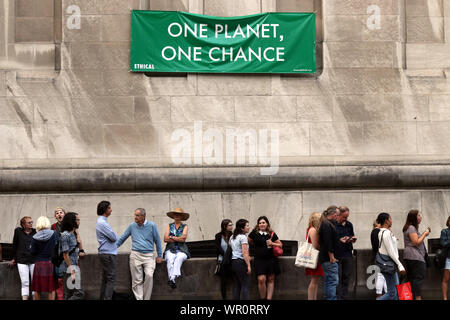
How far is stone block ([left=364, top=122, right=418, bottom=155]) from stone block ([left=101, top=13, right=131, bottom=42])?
18.8ft

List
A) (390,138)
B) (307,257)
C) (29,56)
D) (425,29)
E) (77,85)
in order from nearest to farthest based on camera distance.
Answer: (307,257) → (77,85) → (29,56) → (390,138) → (425,29)

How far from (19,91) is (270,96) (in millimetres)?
5555

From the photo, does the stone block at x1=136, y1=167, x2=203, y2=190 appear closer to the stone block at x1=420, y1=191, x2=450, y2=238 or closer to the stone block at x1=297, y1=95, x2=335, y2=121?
the stone block at x1=297, y1=95, x2=335, y2=121

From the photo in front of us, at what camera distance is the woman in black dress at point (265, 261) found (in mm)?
15352

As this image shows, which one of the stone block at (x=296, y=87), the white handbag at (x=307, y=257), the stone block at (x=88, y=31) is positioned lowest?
the white handbag at (x=307, y=257)

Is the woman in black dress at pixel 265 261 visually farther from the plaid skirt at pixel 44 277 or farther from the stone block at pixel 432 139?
the stone block at pixel 432 139

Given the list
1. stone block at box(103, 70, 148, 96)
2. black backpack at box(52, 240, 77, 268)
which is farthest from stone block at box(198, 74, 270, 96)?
black backpack at box(52, 240, 77, 268)

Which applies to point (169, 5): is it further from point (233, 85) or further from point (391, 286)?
point (391, 286)

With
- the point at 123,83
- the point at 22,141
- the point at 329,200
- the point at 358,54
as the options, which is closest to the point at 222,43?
the point at 123,83

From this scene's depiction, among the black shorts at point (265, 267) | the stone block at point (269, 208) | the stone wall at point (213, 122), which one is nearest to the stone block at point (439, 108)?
the stone wall at point (213, 122)

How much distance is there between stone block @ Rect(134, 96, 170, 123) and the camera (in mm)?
19375

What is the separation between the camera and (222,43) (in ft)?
64.4

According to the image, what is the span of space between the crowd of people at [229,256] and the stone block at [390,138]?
4126 mm

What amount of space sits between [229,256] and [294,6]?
23.7ft
